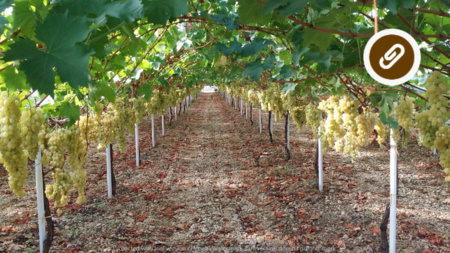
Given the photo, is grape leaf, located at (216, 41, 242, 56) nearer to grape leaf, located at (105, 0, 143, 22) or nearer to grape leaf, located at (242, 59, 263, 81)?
grape leaf, located at (242, 59, 263, 81)

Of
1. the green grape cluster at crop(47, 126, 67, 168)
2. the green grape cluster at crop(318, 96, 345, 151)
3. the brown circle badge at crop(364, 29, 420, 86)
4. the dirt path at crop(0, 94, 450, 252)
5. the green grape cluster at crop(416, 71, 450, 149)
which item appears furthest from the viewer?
the dirt path at crop(0, 94, 450, 252)

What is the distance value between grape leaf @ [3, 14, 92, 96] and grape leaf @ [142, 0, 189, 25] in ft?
1.13

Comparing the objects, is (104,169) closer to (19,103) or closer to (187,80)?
(187,80)

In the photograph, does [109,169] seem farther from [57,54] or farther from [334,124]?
[57,54]

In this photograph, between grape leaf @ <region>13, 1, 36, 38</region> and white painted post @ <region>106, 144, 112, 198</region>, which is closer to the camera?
grape leaf @ <region>13, 1, 36, 38</region>

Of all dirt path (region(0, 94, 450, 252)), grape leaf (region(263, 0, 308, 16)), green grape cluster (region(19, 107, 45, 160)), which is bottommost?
dirt path (region(0, 94, 450, 252))

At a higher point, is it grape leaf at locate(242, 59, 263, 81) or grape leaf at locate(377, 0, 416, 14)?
grape leaf at locate(377, 0, 416, 14)

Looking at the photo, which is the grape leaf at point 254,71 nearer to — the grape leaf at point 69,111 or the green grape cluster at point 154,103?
the grape leaf at point 69,111

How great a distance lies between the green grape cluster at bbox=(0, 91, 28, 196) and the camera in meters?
1.83

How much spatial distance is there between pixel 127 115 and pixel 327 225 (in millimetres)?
3801

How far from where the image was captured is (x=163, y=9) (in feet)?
3.58

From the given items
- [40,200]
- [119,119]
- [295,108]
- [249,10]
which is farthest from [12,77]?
[295,108]

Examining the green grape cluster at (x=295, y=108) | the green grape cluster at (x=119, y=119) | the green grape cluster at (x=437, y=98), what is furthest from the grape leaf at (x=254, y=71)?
the green grape cluster at (x=295, y=108)

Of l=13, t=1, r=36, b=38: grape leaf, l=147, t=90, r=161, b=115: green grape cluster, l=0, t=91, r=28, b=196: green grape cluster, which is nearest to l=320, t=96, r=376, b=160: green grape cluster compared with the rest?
l=0, t=91, r=28, b=196: green grape cluster
